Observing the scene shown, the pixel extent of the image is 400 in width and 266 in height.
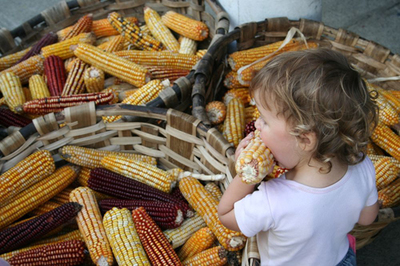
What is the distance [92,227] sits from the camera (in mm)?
1840

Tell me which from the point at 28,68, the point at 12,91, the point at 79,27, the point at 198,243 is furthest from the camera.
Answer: the point at 79,27

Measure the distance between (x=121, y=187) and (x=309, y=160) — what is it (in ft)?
4.01

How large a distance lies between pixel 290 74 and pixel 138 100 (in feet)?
4.99

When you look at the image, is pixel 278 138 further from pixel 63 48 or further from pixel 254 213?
pixel 63 48

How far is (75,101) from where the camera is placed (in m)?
2.33

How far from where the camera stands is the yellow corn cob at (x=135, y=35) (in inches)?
123

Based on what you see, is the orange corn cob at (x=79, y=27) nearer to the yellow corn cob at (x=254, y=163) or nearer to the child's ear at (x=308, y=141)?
the yellow corn cob at (x=254, y=163)

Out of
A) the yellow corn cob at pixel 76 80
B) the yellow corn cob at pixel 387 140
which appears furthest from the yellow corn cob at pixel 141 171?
the yellow corn cob at pixel 387 140

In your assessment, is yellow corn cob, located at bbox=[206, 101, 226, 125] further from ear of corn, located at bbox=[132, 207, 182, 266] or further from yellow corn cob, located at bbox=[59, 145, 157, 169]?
ear of corn, located at bbox=[132, 207, 182, 266]

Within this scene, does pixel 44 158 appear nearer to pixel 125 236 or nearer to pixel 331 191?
pixel 125 236

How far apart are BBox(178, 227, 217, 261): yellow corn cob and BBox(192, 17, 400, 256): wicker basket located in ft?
2.62

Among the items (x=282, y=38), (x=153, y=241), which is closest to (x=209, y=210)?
(x=153, y=241)

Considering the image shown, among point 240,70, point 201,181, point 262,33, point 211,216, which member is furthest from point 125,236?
point 262,33

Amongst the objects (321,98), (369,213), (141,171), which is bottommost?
(141,171)
